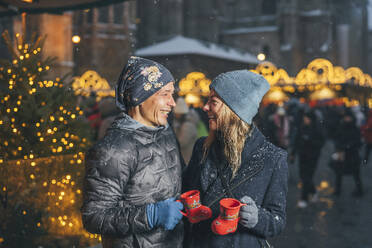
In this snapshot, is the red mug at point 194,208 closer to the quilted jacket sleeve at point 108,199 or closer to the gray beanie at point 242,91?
the quilted jacket sleeve at point 108,199

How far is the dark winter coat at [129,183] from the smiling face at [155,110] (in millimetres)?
49

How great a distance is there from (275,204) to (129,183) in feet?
2.36

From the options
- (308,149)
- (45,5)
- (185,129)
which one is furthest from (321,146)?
(45,5)

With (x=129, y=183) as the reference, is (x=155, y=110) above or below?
above

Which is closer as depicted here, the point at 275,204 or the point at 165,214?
Result: the point at 165,214

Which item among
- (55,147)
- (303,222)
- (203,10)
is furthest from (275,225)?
(203,10)

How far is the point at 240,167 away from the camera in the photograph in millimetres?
1976

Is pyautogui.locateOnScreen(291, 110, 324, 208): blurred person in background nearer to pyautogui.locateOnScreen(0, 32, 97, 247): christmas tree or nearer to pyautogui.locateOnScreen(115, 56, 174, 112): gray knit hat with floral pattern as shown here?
pyautogui.locateOnScreen(0, 32, 97, 247): christmas tree

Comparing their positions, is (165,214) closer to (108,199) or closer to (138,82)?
(108,199)

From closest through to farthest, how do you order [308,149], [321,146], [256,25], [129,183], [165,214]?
1. [165,214]
2. [129,183]
3. [308,149]
4. [321,146]
5. [256,25]

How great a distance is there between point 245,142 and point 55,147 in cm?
230

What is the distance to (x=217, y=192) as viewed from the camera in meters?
1.97

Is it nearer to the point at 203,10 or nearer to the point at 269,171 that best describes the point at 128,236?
the point at 269,171

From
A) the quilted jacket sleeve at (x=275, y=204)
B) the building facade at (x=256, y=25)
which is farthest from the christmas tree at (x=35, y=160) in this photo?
the building facade at (x=256, y=25)
